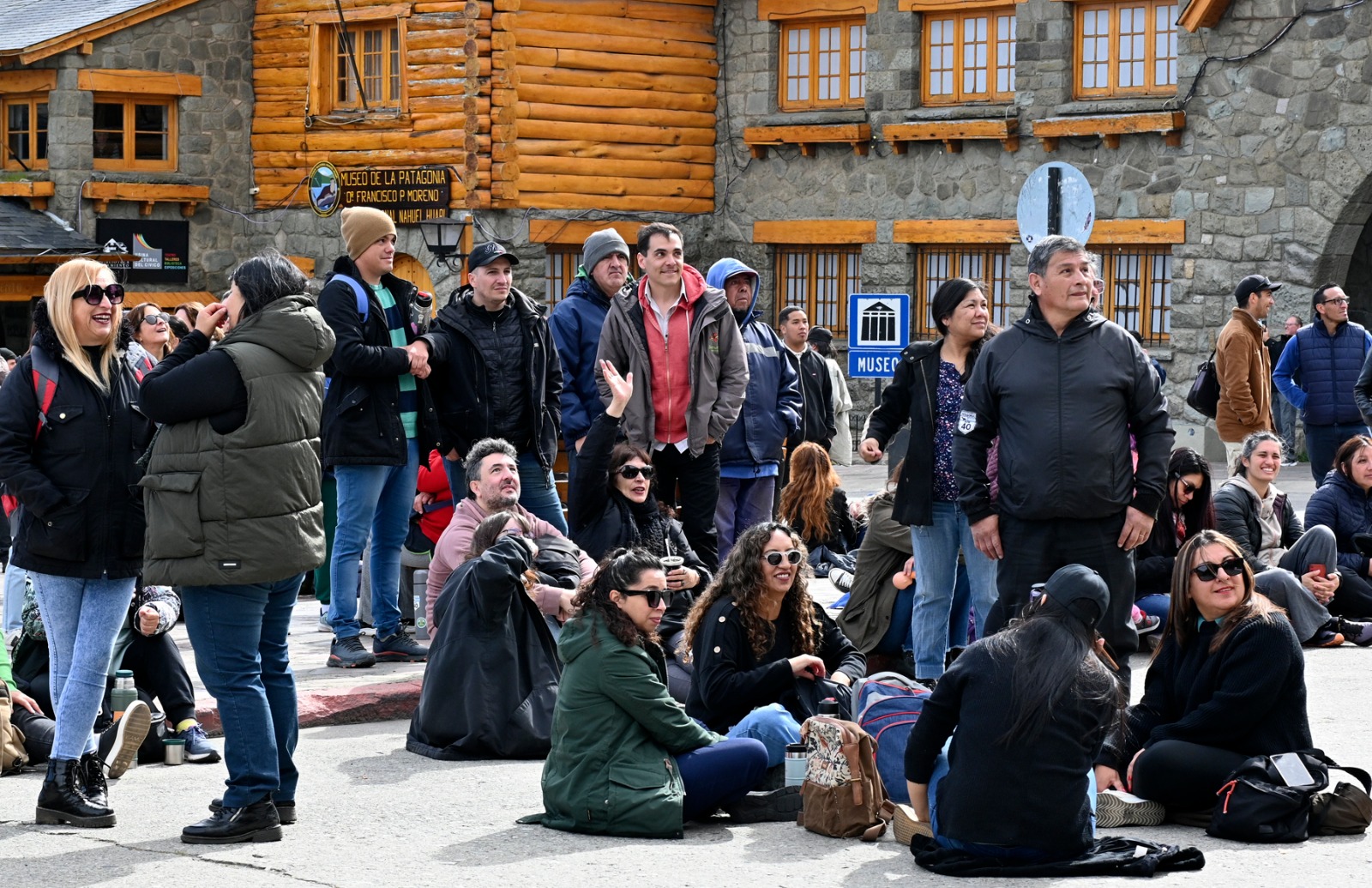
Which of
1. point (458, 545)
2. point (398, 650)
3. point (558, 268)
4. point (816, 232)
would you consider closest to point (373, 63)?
point (558, 268)

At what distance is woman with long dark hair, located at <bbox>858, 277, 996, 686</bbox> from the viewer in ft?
28.4

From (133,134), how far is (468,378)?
18.1 m

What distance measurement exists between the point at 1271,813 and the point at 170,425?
3.67 meters

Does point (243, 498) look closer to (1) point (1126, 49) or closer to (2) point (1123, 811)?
(2) point (1123, 811)

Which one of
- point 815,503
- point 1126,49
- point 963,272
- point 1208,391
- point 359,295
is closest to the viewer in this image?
point 359,295

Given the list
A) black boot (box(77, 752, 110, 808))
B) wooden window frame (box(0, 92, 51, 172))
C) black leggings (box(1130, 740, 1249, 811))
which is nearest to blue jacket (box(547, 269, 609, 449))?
black boot (box(77, 752, 110, 808))

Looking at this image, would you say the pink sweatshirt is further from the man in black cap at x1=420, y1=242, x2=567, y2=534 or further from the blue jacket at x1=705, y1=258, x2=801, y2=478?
the blue jacket at x1=705, y1=258, x2=801, y2=478

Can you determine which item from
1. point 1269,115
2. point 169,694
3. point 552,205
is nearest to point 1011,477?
point 169,694

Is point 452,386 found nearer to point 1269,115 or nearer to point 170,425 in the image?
point 170,425

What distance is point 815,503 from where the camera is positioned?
39.5 feet

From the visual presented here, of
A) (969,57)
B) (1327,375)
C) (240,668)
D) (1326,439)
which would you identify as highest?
(969,57)

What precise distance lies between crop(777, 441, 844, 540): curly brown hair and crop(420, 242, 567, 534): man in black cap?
2420 millimetres

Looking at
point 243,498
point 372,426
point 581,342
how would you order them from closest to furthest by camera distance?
point 243,498 < point 372,426 < point 581,342

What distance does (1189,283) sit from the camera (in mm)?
21281
